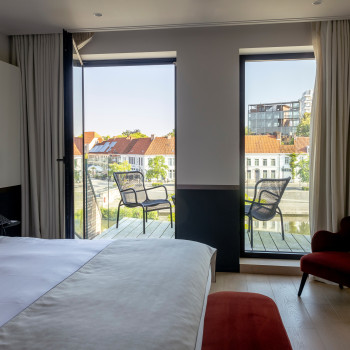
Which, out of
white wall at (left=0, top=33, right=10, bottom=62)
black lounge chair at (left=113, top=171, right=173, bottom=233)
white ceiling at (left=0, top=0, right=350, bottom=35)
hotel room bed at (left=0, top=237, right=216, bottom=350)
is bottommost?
hotel room bed at (left=0, top=237, right=216, bottom=350)

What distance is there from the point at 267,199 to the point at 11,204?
2597mm

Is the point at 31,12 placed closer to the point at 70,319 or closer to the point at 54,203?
the point at 54,203

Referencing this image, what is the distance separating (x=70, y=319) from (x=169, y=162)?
106 inches

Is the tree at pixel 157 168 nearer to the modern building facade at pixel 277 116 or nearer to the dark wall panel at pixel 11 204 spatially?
the modern building facade at pixel 277 116

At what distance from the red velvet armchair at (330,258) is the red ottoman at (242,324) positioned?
1.04 m

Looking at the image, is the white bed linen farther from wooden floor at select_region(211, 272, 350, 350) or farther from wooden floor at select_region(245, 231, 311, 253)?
wooden floor at select_region(245, 231, 311, 253)

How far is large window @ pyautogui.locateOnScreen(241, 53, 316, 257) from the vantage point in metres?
Result: 3.40

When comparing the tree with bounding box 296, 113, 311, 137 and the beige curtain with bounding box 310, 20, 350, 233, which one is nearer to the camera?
the beige curtain with bounding box 310, 20, 350, 233

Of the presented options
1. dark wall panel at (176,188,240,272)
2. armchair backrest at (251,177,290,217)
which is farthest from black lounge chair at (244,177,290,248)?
dark wall panel at (176,188,240,272)

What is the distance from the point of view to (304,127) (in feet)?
11.1

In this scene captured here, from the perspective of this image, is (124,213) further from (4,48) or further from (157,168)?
(4,48)

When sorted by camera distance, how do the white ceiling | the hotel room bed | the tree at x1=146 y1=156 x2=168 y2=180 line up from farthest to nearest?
the tree at x1=146 y1=156 x2=168 y2=180 → the white ceiling → the hotel room bed

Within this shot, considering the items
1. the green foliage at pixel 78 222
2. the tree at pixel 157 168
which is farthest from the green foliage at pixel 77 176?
the tree at pixel 157 168

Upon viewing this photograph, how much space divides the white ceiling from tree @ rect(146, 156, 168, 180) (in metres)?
1.39
